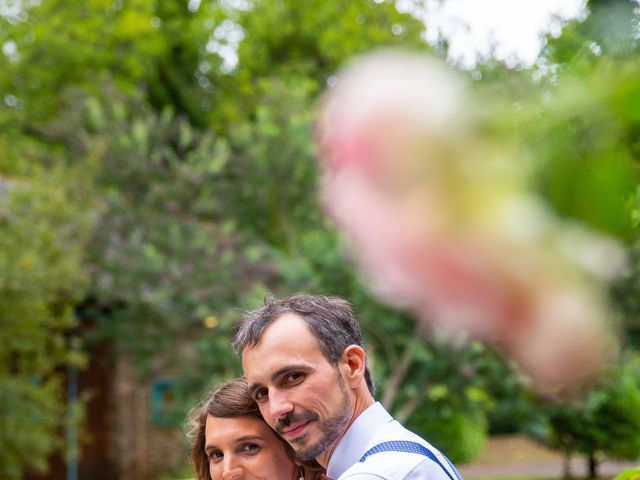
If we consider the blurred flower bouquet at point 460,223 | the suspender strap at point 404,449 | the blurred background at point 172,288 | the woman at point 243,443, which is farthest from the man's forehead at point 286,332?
the blurred background at point 172,288

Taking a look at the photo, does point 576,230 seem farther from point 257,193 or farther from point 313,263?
point 257,193

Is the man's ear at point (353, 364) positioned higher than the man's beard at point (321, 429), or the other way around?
the man's ear at point (353, 364)

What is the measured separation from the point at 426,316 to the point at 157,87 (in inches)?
754

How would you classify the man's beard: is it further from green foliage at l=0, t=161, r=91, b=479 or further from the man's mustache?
green foliage at l=0, t=161, r=91, b=479

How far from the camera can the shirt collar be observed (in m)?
1.75

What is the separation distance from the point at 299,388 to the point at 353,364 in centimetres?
16

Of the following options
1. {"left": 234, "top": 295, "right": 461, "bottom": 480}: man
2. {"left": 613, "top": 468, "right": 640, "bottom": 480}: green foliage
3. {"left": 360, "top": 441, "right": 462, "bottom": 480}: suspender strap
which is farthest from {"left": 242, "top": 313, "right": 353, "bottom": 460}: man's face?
{"left": 613, "top": 468, "right": 640, "bottom": 480}: green foliage

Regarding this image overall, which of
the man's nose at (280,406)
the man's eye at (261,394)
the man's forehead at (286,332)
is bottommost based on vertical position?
the man's nose at (280,406)

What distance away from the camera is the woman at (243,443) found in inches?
88.0

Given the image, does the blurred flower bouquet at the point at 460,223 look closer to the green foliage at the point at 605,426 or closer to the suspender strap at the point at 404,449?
the suspender strap at the point at 404,449

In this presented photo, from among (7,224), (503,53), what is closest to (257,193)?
(7,224)

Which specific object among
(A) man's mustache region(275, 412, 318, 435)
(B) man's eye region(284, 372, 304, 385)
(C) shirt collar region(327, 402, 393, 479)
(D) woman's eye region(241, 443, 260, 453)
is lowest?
(C) shirt collar region(327, 402, 393, 479)

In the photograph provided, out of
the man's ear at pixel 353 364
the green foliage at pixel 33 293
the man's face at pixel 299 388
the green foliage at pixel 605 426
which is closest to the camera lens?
the man's face at pixel 299 388

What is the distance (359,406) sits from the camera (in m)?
1.85
